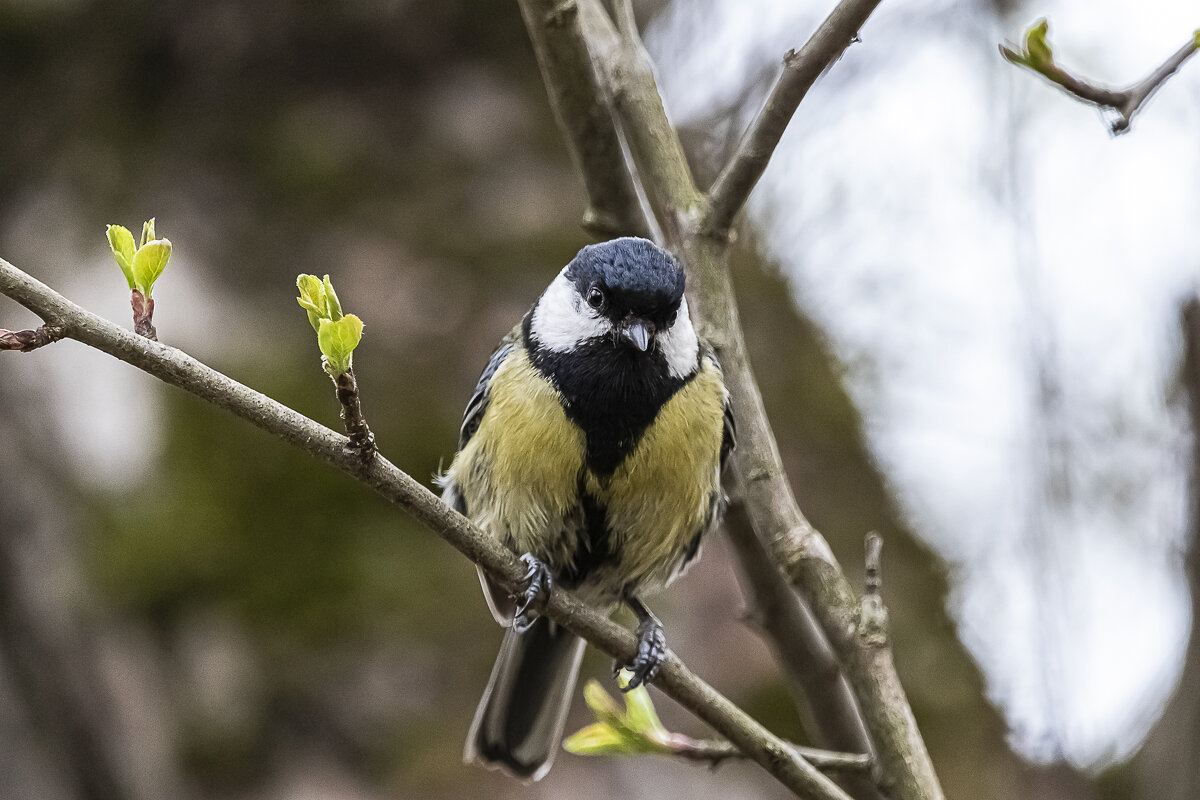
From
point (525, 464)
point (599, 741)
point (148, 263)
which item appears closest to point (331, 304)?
point (148, 263)

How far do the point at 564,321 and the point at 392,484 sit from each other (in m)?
1.00

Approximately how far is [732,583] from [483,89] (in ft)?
6.53

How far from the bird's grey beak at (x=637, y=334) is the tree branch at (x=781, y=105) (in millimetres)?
275

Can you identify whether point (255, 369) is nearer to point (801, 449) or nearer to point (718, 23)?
point (801, 449)

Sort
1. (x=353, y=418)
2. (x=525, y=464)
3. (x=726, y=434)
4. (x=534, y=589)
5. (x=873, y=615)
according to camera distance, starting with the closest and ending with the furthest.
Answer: (x=353, y=418) < (x=873, y=615) < (x=534, y=589) < (x=525, y=464) < (x=726, y=434)

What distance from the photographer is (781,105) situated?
71.7 inches

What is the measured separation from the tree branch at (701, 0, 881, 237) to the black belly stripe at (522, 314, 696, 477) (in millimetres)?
358

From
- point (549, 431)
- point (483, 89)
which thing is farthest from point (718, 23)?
point (549, 431)

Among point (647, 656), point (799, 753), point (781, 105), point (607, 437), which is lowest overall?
point (799, 753)

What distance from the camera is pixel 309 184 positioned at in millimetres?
3725

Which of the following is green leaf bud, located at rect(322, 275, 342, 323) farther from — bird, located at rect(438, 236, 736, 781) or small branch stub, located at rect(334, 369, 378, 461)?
bird, located at rect(438, 236, 736, 781)

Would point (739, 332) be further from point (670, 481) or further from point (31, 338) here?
point (31, 338)

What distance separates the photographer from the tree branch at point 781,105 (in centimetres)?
168

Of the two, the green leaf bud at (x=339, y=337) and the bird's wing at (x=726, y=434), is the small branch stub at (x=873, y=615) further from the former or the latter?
the green leaf bud at (x=339, y=337)
